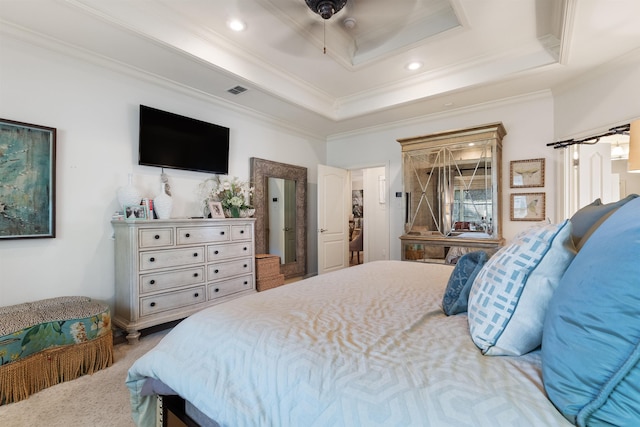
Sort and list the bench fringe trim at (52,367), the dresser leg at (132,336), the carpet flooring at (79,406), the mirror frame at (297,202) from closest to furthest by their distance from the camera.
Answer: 1. the carpet flooring at (79,406)
2. the bench fringe trim at (52,367)
3. the dresser leg at (132,336)
4. the mirror frame at (297,202)

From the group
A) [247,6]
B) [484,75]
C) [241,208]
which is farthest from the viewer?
[241,208]

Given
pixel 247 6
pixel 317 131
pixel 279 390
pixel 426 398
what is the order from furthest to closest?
1. pixel 317 131
2. pixel 247 6
3. pixel 279 390
4. pixel 426 398

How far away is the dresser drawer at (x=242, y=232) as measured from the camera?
3311mm

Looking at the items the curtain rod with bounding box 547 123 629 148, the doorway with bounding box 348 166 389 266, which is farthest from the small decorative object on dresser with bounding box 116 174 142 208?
the curtain rod with bounding box 547 123 629 148

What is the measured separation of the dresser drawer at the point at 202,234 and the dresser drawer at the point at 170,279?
0.93 ft

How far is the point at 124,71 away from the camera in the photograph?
112 inches

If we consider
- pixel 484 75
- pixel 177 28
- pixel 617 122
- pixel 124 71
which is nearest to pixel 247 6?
pixel 177 28

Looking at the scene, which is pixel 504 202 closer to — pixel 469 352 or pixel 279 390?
pixel 469 352

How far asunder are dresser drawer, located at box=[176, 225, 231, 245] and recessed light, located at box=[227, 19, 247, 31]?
1926 millimetres

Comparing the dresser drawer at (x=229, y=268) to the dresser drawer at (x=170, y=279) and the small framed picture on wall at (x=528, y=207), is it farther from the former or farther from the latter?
A: the small framed picture on wall at (x=528, y=207)

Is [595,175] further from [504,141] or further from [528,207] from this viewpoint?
[504,141]

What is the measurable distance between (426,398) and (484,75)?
352 cm

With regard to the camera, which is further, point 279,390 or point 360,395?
point 279,390

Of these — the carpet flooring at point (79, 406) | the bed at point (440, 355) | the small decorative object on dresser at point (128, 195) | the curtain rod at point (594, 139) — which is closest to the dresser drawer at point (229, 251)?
the small decorative object on dresser at point (128, 195)
